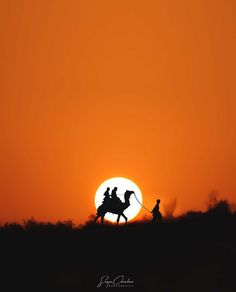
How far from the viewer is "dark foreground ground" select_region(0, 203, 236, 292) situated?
135 ft

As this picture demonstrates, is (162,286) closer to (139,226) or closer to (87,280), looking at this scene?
(87,280)

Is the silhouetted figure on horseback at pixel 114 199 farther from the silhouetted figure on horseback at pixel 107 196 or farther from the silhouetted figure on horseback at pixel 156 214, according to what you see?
the silhouetted figure on horseback at pixel 156 214

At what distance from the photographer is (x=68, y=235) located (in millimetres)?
46031

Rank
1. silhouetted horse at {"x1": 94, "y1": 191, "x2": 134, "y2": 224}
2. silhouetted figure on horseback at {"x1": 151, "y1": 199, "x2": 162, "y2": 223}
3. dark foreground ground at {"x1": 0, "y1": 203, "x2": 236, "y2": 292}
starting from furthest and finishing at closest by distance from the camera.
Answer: silhouetted horse at {"x1": 94, "y1": 191, "x2": 134, "y2": 224} < silhouetted figure on horseback at {"x1": 151, "y1": 199, "x2": 162, "y2": 223} < dark foreground ground at {"x1": 0, "y1": 203, "x2": 236, "y2": 292}

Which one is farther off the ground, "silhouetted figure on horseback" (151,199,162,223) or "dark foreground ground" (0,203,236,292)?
"silhouetted figure on horseback" (151,199,162,223)

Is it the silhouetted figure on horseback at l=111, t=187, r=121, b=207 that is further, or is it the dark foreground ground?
the silhouetted figure on horseback at l=111, t=187, r=121, b=207

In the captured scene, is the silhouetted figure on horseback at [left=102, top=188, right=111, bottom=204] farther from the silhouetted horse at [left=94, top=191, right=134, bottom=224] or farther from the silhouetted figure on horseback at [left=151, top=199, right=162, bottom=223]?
the silhouetted figure on horseback at [left=151, top=199, right=162, bottom=223]

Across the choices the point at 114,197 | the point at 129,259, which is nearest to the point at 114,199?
the point at 114,197

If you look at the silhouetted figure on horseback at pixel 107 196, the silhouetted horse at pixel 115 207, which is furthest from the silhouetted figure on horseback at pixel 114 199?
the silhouetted figure on horseback at pixel 107 196

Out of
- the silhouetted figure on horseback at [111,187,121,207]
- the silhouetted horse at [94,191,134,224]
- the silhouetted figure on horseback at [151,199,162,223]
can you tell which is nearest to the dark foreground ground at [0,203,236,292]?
the silhouetted figure on horseback at [151,199,162,223]

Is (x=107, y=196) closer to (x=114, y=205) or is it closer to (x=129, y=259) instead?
(x=114, y=205)

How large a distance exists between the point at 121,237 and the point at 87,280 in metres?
3.50

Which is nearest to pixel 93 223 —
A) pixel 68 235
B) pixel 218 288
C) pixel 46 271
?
pixel 68 235

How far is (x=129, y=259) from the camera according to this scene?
4169 cm
